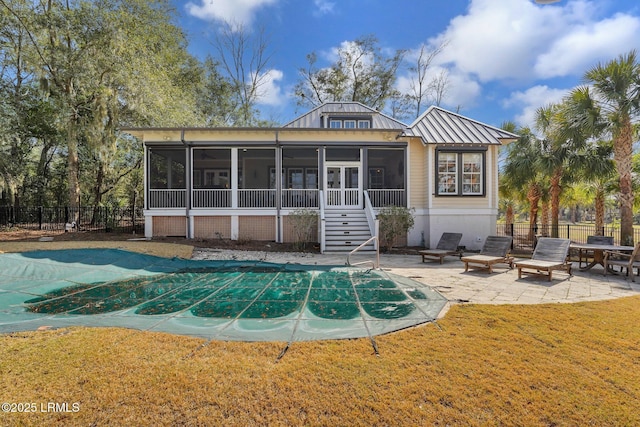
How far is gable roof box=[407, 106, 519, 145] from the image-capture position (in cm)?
1304

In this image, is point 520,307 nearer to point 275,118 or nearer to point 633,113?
point 633,113

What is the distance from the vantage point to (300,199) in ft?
46.7

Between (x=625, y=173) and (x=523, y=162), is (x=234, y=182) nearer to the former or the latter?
(x=523, y=162)

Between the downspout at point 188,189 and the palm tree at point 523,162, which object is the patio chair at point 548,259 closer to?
the palm tree at point 523,162

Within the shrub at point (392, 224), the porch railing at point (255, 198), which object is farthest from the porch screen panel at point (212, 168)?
the shrub at point (392, 224)

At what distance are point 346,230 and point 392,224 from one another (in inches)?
73.5

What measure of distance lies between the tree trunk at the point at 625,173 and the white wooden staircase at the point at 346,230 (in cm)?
906

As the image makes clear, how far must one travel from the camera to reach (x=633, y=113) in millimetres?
10664

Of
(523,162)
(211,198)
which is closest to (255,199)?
(211,198)

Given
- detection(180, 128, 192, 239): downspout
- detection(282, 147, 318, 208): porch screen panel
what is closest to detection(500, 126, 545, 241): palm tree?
detection(282, 147, 318, 208): porch screen panel

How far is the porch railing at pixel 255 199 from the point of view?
13648 millimetres

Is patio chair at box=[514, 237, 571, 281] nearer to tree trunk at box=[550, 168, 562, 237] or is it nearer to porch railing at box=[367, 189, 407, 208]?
porch railing at box=[367, 189, 407, 208]

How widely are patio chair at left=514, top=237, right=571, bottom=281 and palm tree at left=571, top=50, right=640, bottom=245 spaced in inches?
186

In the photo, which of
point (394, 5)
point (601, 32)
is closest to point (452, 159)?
point (601, 32)
